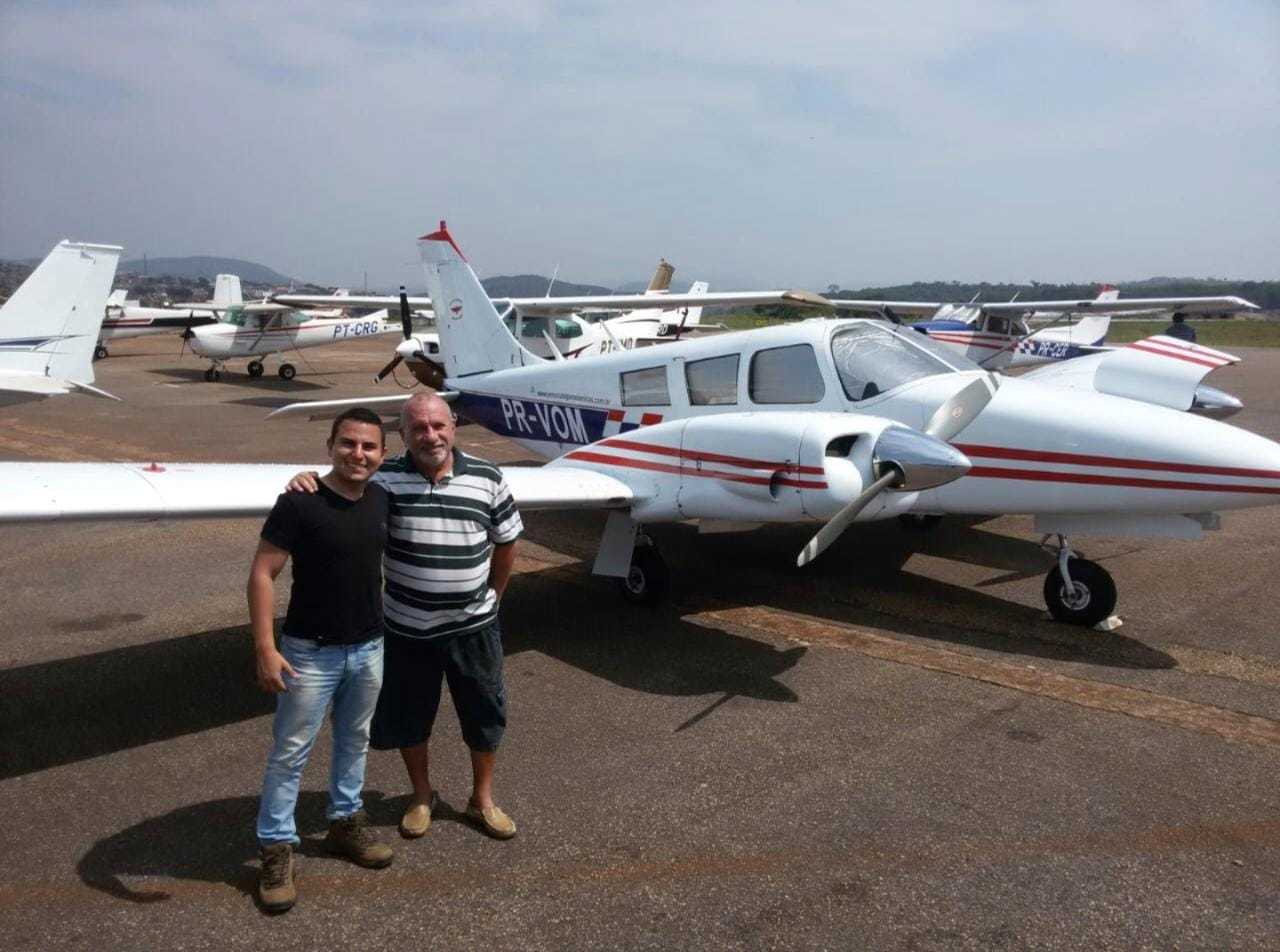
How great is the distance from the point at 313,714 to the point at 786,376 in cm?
478

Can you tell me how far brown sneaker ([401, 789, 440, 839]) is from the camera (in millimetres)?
3820

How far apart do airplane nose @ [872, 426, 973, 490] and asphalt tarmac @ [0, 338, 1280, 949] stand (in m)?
1.20

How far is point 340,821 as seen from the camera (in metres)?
3.62

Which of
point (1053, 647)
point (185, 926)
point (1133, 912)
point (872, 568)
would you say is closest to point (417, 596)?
point (185, 926)

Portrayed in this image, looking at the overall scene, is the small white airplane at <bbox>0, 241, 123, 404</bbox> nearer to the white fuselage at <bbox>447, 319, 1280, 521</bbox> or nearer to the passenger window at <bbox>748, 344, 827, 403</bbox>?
the white fuselage at <bbox>447, 319, 1280, 521</bbox>

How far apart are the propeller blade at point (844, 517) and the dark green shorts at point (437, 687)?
79.6 inches

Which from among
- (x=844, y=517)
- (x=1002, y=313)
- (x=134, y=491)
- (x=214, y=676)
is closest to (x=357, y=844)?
(x=134, y=491)

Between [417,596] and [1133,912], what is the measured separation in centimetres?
288

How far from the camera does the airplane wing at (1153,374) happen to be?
8.23 m

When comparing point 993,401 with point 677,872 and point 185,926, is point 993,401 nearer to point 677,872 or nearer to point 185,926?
point 677,872

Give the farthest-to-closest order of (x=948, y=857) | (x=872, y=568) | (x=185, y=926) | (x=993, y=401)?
1. (x=872, y=568)
2. (x=993, y=401)
3. (x=948, y=857)
4. (x=185, y=926)

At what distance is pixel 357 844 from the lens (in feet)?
11.8

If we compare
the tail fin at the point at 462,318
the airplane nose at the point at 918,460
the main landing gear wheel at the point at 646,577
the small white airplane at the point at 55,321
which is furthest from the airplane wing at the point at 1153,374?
the small white airplane at the point at 55,321

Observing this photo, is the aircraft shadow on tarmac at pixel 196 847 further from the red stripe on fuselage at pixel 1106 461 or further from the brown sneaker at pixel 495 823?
the red stripe on fuselage at pixel 1106 461
